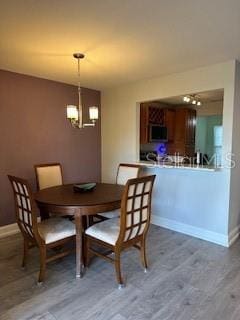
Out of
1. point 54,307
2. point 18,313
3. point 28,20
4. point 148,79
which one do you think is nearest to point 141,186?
point 54,307

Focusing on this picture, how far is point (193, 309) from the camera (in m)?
1.87

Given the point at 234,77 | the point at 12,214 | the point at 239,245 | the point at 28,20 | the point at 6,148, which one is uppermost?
the point at 28,20

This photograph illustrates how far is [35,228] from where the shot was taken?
2.15 metres

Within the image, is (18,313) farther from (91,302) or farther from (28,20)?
(28,20)

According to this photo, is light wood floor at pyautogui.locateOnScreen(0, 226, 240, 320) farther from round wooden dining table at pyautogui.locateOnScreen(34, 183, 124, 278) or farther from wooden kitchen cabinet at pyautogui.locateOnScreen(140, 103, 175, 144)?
wooden kitchen cabinet at pyautogui.locateOnScreen(140, 103, 175, 144)

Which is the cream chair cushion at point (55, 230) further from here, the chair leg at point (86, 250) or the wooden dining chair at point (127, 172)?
Result: the wooden dining chair at point (127, 172)

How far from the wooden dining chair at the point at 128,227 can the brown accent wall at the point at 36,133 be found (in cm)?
175

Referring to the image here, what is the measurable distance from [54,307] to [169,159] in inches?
123

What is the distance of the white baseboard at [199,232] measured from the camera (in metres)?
3.03

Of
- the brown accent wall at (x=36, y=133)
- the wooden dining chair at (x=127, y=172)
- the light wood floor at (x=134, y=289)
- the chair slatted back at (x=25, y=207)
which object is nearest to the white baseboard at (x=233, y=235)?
the light wood floor at (x=134, y=289)

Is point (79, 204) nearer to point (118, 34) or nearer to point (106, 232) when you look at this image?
point (106, 232)

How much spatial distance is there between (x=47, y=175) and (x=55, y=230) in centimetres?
121

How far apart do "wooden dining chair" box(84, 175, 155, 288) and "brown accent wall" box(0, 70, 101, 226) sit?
5.75 ft

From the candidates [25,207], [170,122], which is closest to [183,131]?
[170,122]
